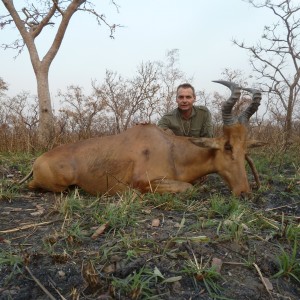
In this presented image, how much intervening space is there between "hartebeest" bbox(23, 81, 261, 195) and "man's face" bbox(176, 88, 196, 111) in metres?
1.44

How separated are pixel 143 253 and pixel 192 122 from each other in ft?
14.8

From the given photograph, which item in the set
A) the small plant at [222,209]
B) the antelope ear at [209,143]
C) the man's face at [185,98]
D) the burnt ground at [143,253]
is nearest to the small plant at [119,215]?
the burnt ground at [143,253]

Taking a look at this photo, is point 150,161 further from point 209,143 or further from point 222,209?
point 222,209

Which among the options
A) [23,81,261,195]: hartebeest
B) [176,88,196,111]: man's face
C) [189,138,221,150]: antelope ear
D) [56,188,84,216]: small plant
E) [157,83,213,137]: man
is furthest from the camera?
[157,83,213,137]: man

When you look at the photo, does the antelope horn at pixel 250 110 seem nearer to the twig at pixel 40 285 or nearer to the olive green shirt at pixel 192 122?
the olive green shirt at pixel 192 122

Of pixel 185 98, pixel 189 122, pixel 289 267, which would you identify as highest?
pixel 185 98

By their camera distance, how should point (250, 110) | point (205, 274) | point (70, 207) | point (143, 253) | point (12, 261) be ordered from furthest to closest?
point (250, 110)
point (70, 207)
point (143, 253)
point (12, 261)
point (205, 274)

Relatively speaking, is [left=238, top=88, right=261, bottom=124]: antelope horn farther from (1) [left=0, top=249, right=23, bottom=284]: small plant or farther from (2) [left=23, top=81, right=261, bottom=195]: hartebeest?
(1) [left=0, top=249, right=23, bottom=284]: small plant

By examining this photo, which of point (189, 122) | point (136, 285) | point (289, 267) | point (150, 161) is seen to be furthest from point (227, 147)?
point (136, 285)

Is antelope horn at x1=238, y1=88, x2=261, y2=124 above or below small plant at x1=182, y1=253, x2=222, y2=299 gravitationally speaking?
above

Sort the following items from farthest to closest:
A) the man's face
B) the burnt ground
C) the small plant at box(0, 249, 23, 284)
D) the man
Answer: the man → the man's face → the small plant at box(0, 249, 23, 284) → the burnt ground

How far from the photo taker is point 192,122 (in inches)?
257

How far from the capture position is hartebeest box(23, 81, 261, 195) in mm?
4363

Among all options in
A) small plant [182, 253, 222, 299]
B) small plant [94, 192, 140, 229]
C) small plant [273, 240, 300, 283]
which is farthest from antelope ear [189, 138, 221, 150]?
small plant [182, 253, 222, 299]
